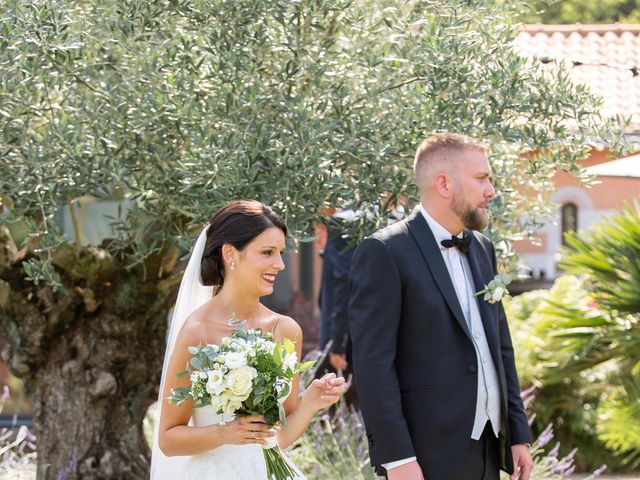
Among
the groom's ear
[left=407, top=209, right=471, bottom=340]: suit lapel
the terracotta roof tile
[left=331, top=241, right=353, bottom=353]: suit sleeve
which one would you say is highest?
the terracotta roof tile

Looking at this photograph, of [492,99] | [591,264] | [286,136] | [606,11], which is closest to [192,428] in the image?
[286,136]

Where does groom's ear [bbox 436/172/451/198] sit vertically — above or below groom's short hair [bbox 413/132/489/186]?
below

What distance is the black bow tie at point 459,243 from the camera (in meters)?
4.46

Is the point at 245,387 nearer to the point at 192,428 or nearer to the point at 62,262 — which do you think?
the point at 192,428

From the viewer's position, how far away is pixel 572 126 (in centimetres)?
616

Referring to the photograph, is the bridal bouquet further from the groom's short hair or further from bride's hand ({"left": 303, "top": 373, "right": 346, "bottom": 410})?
the groom's short hair

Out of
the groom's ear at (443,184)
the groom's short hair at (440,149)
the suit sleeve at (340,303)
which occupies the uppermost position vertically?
the suit sleeve at (340,303)

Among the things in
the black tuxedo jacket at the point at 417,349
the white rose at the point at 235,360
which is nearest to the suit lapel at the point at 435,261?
the black tuxedo jacket at the point at 417,349

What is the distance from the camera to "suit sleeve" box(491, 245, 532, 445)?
14.7ft

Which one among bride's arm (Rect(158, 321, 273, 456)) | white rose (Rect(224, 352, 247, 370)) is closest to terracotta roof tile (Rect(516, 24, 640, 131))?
bride's arm (Rect(158, 321, 273, 456))

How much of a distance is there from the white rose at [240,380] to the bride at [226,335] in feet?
0.61

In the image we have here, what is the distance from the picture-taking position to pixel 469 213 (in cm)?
439

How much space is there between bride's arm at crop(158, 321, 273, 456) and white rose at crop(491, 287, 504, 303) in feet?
3.20

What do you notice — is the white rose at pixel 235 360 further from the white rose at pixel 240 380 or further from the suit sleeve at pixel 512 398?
the suit sleeve at pixel 512 398
